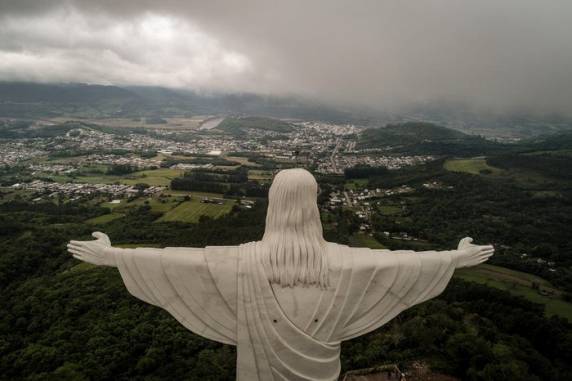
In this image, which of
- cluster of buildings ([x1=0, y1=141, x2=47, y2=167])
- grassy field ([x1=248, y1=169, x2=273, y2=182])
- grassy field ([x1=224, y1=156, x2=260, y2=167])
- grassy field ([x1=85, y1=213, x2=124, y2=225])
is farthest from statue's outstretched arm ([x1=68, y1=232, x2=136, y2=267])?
cluster of buildings ([x1=0, y1=141, x2=47, y2=167])

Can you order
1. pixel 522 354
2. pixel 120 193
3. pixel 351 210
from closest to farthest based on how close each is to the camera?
1. pixel 522 354
2. pixel 351 210
3. pixel 120 193

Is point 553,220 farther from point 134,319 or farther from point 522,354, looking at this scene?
point 134,319

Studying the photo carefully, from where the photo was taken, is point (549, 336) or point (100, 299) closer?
point (549, 336)

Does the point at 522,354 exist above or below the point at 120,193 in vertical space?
above

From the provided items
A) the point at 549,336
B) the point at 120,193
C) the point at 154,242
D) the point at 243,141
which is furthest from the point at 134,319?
the point at 243,141

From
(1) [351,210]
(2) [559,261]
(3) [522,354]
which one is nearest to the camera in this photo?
(3) [522,354]

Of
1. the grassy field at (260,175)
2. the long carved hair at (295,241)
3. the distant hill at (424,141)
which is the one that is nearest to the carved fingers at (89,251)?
the long carved hair at (295,241)
